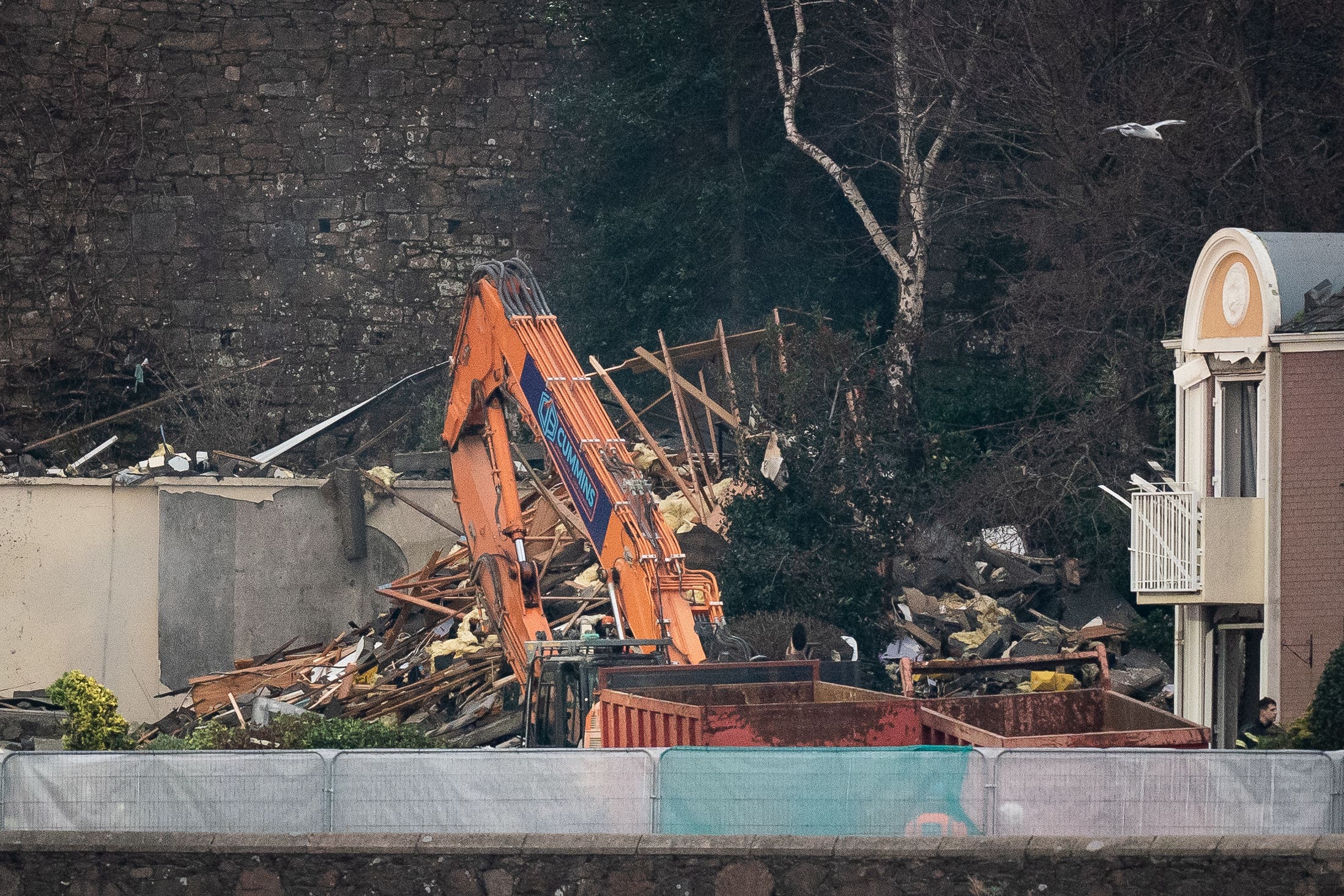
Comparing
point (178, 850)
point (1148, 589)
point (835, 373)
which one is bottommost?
point (178, 850)

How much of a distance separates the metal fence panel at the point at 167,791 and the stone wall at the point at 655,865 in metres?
0.12

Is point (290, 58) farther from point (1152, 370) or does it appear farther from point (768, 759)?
point (768, 759)

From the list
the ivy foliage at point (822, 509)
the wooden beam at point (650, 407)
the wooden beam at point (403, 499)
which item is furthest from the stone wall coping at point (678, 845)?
the wooden beam at point (650, 407)

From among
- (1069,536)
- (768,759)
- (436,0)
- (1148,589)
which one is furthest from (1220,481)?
(436,0)

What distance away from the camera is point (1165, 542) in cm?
1681

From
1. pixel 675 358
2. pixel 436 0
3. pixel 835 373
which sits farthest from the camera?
pixel 436 0

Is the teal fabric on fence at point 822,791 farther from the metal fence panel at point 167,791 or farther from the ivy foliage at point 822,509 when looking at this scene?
the ivy foliage at point 822,509

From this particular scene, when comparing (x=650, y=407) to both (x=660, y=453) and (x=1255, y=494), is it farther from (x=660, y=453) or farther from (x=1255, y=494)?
(x=1255, y=494)

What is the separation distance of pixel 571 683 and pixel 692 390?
9.47 m

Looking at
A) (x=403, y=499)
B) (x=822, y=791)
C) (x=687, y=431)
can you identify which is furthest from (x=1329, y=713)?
(x=403, y=499)

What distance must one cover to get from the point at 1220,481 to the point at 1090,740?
6459 mm

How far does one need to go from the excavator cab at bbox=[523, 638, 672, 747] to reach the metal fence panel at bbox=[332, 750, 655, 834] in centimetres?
314

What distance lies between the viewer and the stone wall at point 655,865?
10.0 m

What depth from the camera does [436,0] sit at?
27719 millimetres
